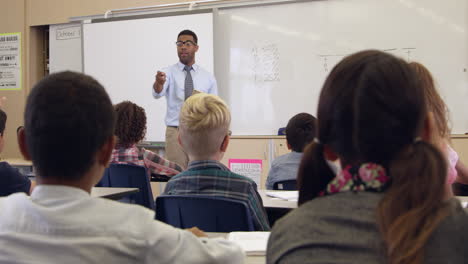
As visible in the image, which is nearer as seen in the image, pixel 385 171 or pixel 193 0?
Result: pixel 385 171

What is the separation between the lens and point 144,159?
317 centimetres

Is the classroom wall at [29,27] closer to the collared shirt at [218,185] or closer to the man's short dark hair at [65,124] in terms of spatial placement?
the collared shirt at [218,185]

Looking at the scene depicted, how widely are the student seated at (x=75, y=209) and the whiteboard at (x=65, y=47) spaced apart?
16.8ft

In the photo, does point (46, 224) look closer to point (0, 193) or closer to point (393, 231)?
point (393, 231)

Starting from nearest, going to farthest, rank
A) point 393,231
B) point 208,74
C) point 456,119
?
1. point 393,231
2. point 456,119
3. point 208,74

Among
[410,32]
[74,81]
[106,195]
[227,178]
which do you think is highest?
[410,32]

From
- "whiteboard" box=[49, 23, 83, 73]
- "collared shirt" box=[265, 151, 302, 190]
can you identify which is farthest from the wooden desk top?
"whiteboard" box=[49, 23, 83, 73]

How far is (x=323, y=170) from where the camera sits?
0.94 metres

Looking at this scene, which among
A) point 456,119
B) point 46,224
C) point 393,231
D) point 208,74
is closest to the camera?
point 393,231

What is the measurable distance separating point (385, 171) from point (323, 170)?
15 centimetres

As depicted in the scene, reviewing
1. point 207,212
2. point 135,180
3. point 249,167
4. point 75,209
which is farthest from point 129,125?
point 75,209

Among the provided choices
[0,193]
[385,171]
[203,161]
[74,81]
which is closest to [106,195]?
[0,193]

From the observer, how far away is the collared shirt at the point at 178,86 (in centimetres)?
495

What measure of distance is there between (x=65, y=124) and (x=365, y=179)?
56 cm
